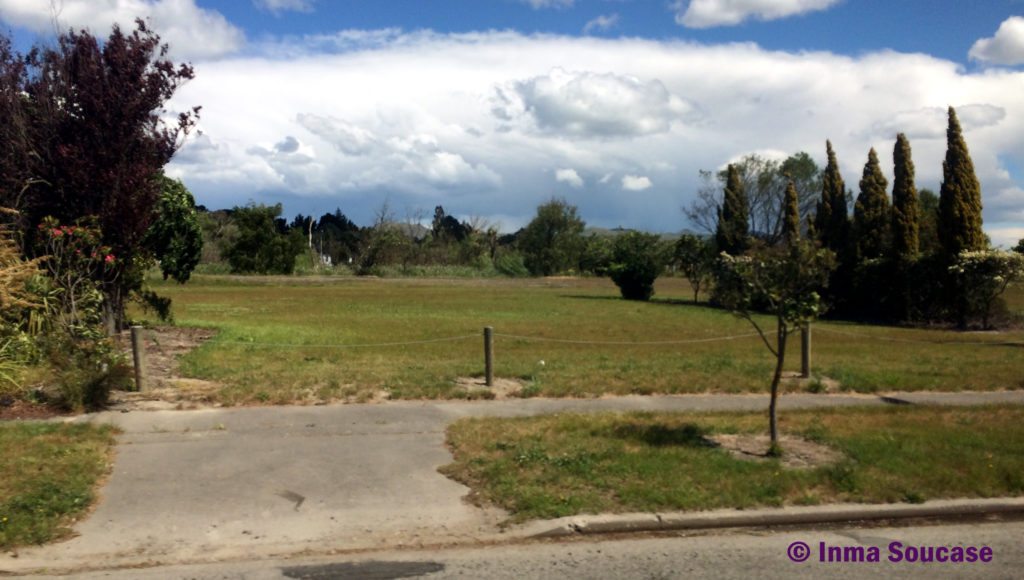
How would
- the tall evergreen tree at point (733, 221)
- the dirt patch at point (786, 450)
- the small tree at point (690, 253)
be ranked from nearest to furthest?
the dirt patch at point (786, 450)
the tall evergreen tree at point (733, 221)
the small tree at point (690, 253)

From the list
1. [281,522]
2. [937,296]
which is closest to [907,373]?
[281,522]

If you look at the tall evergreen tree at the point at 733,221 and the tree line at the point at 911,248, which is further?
the tall evergreen tree at the point at 733,221

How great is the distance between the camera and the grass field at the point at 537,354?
1344 centimetres

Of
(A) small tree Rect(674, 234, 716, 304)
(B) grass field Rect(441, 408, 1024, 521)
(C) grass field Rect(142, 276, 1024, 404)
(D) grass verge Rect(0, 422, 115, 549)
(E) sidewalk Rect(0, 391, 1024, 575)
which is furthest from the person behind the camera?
(A) small tree Rect(674, 234, 716, 304)

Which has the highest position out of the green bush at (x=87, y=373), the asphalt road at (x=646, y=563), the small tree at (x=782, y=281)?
the small tree at (x=782, y=281)

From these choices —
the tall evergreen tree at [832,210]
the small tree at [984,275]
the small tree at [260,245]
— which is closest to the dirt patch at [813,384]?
the small tree at [984,275]

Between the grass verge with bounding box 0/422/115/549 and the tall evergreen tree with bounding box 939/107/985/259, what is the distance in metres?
29.9

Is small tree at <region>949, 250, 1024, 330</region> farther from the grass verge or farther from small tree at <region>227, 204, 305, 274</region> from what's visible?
small tree at <region>227, 204, 305, 274</region>

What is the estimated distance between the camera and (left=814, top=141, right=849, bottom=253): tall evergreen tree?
3938cm

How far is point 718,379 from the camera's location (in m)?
14.4

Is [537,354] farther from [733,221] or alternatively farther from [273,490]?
[733,221]

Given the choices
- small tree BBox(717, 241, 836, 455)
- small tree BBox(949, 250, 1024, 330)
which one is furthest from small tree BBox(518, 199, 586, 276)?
small tree BBox(717, 241, 836, 455)

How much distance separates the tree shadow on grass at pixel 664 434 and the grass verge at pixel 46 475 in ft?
17.7

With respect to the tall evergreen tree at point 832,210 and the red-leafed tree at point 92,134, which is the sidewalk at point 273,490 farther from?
the tall evergreen tree at point 832,210
